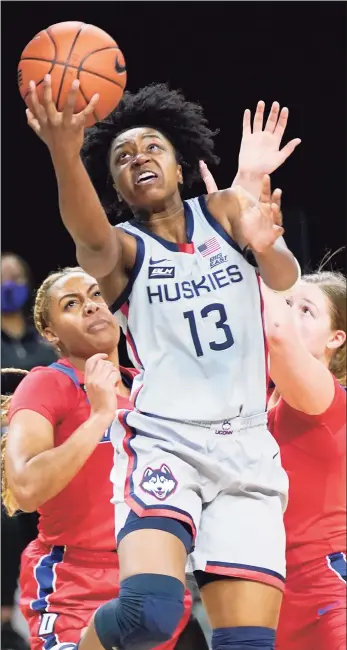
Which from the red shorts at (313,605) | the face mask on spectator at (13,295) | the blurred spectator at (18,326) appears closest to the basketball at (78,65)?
the red shorts at (313,605)

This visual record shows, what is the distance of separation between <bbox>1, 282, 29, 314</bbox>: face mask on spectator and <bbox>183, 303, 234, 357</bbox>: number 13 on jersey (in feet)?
7.81

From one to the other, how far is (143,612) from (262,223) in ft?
3.30

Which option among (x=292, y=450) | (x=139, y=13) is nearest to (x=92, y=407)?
(x=292, y=450)

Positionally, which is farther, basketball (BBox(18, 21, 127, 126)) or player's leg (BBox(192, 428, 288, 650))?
basketball (BBox(18, 21, 127, 126))

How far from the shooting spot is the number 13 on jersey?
2.79 metres

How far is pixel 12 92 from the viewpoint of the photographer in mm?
5395

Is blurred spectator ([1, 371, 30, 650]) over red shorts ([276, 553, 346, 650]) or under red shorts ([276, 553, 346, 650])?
under

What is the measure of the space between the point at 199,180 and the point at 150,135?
39 centimetres

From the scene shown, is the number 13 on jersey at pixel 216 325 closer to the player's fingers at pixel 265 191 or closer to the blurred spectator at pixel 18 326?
the player's fingers at pixel 265 191

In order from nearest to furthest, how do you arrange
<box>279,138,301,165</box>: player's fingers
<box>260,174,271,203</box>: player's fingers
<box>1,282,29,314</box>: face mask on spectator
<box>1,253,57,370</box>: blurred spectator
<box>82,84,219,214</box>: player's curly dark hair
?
1. <box>260,174,271,203</box>: player's fingers
2. <box>279,138,301,165</box>: player's fingers
3. <box>82,84,219,214</box>: player's curly dark hair
4. <box>1,253,57,370</box>: blurred spectator
5. <box>1,282,29,314</box>: face mask on spectator

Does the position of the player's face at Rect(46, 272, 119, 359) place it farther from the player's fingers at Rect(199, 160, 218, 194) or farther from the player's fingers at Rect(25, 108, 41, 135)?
the player's fingers at Rect(25, 108, 41, 135)

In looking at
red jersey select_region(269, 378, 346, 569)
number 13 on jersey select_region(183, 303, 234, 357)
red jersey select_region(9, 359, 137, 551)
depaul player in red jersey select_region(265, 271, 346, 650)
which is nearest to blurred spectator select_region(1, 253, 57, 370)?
red jersey select_region(9, 359, 137, 551)

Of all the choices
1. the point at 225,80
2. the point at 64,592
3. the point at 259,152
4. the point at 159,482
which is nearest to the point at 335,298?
the point at 259,152

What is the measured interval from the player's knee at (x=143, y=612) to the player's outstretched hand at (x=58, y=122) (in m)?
1.05
